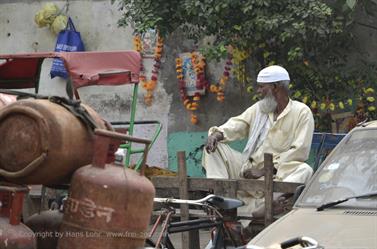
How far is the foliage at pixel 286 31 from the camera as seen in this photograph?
27.8 feet

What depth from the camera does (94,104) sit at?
1059 cm

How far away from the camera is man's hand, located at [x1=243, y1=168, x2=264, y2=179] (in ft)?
20.6

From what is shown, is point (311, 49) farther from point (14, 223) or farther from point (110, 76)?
point (14, 223)

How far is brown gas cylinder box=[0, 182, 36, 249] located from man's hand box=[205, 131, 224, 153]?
3209mm

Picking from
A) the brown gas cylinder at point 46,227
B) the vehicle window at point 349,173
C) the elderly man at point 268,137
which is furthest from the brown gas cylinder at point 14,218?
the elderly man at point 268,137

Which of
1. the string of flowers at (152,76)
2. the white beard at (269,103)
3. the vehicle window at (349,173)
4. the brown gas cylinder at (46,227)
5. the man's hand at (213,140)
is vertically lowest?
the brown gas cylinder at (46,227)

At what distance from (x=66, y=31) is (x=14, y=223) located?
24.9ft

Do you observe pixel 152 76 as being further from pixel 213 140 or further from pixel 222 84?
pixel 213 140

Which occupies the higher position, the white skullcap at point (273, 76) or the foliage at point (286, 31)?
the foliage at point (286, 31)

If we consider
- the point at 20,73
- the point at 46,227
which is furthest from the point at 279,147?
the point at 46,227

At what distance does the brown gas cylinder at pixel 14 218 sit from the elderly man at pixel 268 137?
3078 mm

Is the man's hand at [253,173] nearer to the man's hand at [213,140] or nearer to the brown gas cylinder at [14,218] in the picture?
the man's hand at [213,140]

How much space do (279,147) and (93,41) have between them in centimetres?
472

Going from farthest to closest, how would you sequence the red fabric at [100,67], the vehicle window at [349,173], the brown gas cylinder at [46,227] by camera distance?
the red fabric at [100,67]
the vehicle window at [349,173]
the brown gas cylinder at [46,227]
